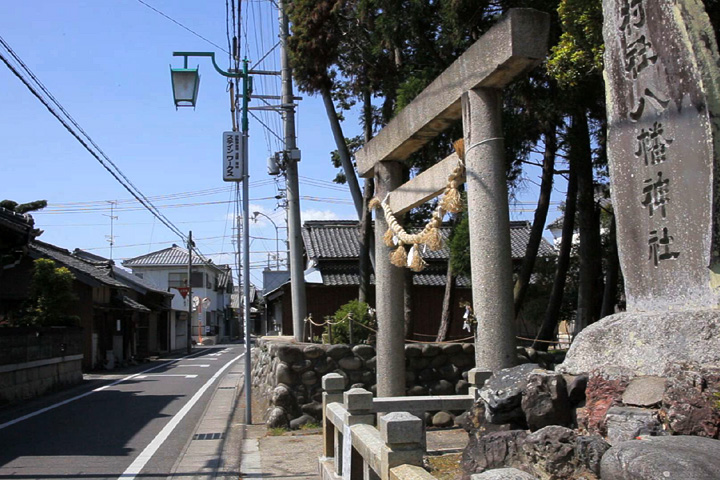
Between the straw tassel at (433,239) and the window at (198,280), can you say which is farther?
the window at (198,280)

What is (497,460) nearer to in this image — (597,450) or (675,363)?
(597,450)

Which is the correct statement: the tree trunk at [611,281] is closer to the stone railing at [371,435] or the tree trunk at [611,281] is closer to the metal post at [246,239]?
the metal post at [246,239]

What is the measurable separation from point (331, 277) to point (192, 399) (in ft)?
31.2

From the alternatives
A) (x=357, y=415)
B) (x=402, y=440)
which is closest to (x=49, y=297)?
(x=357, y=415)

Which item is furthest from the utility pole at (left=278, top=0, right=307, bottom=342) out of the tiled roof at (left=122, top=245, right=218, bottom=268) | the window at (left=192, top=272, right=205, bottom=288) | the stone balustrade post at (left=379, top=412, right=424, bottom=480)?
the window at (left=192, top=272, right=205, bottom=288)

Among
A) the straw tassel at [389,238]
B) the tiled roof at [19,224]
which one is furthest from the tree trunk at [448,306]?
the tiled roof at [19,224]

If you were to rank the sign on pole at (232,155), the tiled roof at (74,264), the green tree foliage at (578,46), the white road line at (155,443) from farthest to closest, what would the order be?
the tiled roof at (74,264) → the sign on pole at (232,155) → the white road line at (155,443) → the green tree foliage at (578,46)

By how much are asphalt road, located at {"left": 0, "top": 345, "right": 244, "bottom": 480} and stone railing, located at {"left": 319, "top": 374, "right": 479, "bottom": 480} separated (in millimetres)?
2760

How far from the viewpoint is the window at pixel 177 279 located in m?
63.6

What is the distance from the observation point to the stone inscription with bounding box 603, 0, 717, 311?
483 cm

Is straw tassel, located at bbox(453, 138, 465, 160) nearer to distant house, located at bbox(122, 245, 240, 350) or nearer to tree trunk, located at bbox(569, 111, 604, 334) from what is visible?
tree trunk, located at bbox(569, 111, 604, 334)

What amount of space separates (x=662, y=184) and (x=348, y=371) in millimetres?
8483

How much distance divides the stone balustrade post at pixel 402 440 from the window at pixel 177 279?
61.6 meters

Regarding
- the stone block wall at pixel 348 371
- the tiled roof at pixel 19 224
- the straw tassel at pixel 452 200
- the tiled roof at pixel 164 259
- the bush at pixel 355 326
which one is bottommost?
the stone block wall at pixel 348 371
